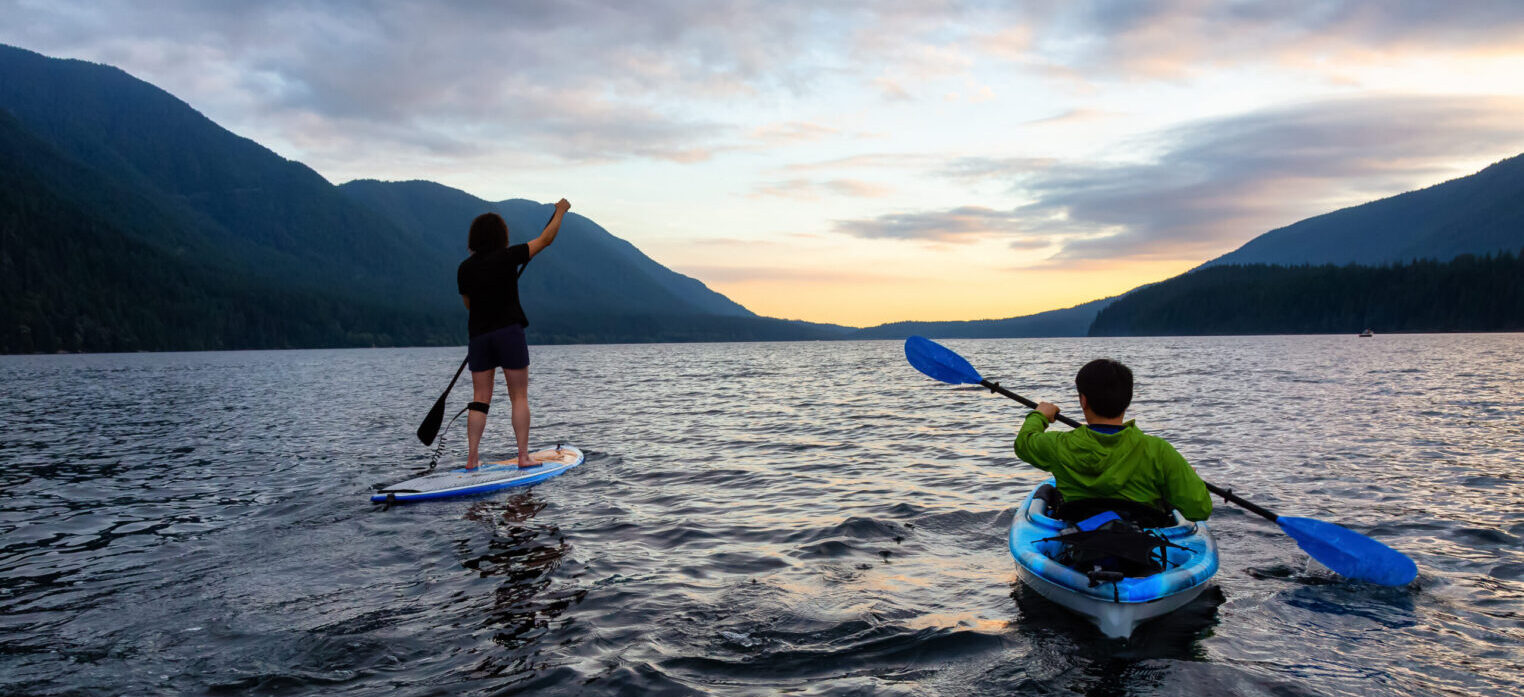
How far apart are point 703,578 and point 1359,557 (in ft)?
18.6

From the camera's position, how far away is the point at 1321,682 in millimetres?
4688

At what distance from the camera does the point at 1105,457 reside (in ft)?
19.4

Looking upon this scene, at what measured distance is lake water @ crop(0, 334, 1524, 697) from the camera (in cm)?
479

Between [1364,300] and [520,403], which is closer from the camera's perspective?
[520,403]

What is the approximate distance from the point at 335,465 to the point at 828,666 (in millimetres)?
12114

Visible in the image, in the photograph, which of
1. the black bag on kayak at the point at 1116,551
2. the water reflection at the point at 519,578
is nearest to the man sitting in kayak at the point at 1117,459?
the black bag on kayak at the point at 1116,551

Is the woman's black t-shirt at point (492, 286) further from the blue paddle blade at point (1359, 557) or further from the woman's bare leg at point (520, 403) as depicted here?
the blue paddle blade at point (1359, 557)

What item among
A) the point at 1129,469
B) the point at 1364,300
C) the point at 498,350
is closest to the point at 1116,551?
the point at 1129,469

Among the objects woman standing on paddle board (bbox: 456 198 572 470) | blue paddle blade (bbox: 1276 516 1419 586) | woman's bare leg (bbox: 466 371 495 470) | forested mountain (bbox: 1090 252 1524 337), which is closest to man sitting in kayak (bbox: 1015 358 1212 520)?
blue paddle blade (bbox: 1276 516 1419 586)

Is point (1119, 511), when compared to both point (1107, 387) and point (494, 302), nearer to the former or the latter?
point (1107, 387)

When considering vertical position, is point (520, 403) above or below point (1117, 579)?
above

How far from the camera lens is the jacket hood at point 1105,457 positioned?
5.87 meters

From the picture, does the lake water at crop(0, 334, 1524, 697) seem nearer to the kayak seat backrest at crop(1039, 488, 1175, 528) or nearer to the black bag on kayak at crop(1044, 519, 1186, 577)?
the black bag on kayak at crop(1044, 519, 1186, 577)

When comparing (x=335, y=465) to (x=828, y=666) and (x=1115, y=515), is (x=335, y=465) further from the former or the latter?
(x=1115, y=515)
